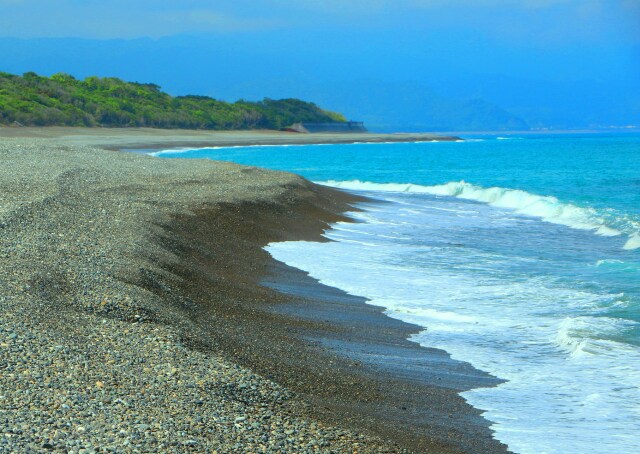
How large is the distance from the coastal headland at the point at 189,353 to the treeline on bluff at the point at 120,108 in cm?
6769

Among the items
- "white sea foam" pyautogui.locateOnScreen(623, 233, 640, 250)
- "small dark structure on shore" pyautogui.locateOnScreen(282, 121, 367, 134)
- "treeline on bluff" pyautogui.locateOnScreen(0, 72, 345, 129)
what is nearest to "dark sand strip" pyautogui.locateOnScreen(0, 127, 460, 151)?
"treeline on bluff" pyautogui.locateOnScreen(0, 72, 345, 129)

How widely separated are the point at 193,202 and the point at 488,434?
44.5ft

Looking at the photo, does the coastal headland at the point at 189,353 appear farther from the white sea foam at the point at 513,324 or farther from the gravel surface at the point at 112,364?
the white sea foam at the point at 513,324

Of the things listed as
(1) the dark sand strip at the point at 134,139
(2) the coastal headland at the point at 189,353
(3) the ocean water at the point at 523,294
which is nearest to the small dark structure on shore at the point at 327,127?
(1) the dark sand strip at the point at 134,139

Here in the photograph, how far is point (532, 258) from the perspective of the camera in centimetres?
1758

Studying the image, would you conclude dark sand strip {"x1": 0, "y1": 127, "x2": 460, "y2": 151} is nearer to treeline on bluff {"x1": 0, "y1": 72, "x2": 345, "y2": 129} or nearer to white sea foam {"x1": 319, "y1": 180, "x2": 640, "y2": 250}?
treeline on bluff {"x1": 0, "y1": 72, "x2": 345, "y2": 129}

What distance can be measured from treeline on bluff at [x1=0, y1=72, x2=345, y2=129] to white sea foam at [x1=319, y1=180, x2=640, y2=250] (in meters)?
47.6

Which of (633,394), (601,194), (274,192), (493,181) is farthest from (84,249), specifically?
(493,181)

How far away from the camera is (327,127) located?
14025 centimetres

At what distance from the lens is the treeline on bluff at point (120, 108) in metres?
83.7

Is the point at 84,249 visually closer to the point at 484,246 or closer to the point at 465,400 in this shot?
the point at 465,400

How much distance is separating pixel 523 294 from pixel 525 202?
62.5 feet

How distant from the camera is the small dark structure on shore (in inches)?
5207

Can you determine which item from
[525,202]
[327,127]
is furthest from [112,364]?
[327,127]
